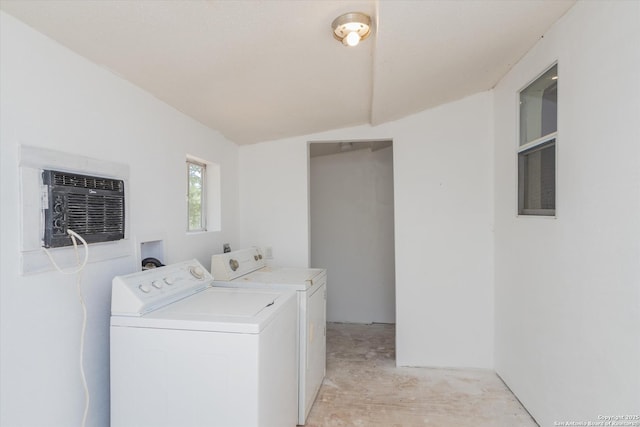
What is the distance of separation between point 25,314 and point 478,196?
3006mm

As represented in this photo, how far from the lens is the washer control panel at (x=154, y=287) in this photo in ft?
5.17

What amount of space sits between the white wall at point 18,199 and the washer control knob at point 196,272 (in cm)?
27

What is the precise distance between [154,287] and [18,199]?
25.9 inches

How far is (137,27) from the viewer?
1421 millimetres

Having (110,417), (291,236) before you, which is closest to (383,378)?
(291,236)

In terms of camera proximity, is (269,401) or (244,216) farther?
(244,216)

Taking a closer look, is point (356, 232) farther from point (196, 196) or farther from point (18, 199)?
point (18, 199)

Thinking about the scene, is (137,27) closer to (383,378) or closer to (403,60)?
(403,60)

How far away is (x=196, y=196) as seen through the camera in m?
2.87

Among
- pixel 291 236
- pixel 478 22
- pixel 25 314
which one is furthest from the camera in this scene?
pixel 291 236

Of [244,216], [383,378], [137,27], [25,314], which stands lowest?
[383,378]

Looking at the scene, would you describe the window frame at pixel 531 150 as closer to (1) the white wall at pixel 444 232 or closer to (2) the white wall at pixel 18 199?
(1) the white wall at pixel 444 232

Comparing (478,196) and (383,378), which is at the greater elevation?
(478,196)

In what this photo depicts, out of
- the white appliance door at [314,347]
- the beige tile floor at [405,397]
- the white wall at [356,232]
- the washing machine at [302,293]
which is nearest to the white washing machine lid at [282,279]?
the washing machine at [302,293]
